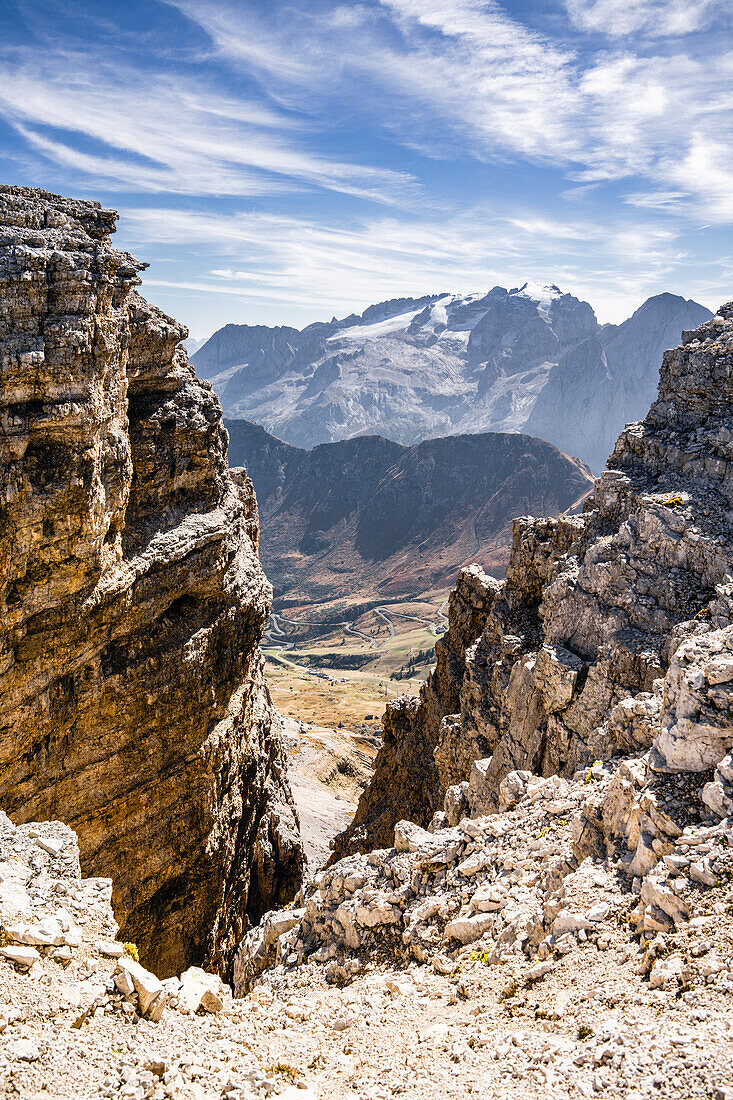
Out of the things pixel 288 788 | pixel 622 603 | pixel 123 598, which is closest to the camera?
pixel 622 603

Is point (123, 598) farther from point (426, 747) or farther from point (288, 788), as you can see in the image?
point (288, 788)

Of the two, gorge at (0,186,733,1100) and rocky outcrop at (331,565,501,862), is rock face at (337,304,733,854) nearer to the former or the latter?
gorge at (0,186,733,1100)

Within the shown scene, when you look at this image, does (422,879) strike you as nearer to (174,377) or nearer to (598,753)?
(598,753)

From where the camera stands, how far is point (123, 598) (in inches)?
1358

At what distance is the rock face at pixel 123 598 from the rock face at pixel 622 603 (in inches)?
629

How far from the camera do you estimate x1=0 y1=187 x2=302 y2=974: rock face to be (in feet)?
95.7

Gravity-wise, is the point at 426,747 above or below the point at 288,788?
above

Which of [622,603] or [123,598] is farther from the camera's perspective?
[123,598]

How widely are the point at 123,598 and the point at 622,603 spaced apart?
80.5 ft

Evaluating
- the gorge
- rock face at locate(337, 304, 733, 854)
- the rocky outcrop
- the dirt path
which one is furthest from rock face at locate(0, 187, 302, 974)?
the dirt path

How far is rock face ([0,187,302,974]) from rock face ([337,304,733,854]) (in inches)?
629

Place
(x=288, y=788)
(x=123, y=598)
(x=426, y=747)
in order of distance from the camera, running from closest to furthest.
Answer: (x=123, y=598), (x=426, y=747), (x=288, y=788)

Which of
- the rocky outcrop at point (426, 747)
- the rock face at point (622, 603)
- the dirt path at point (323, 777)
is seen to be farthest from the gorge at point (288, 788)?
the dirt path at point (323, 777)

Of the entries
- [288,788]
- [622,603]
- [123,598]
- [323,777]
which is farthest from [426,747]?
[323,777]
